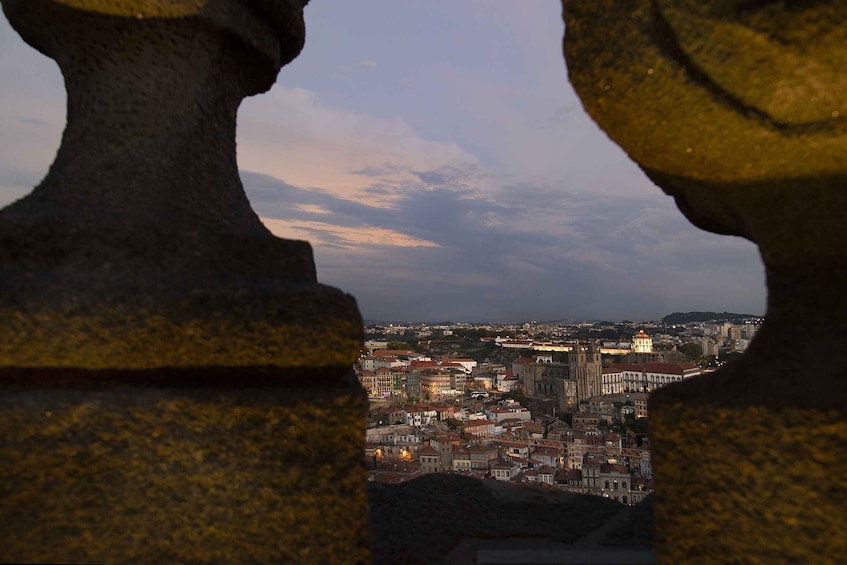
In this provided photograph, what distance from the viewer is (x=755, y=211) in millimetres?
1105

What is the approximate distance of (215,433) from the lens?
1.09 metres

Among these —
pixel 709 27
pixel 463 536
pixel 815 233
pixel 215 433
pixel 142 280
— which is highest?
pixel 709 27

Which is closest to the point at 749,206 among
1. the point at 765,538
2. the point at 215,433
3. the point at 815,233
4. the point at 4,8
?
the point at 815,233

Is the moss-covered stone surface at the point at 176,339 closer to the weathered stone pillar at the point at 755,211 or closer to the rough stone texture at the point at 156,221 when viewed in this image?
the rough stone texture at the point at 156,221

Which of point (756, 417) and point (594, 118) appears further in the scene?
point (594, 118)

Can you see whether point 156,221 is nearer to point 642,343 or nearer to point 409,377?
point 409,377

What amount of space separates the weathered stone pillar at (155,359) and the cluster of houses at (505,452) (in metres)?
5.14

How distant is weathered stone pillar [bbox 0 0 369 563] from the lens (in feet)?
3.38

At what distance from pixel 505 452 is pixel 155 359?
16.6 metres

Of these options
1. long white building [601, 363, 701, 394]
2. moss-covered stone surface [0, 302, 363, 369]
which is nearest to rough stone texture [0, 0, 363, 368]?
moss-covered stone surface [0, 302, 363, 369]

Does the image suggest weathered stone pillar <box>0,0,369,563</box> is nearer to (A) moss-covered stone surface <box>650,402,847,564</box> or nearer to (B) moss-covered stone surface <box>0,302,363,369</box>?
(B) moss-covered stone surface <box>0,302,363,369</box>

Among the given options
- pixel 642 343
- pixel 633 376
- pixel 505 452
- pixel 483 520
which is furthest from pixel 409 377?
pixel 483 520

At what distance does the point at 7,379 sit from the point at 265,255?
1.65 feet

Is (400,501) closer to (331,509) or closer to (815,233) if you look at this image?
(331,509)
